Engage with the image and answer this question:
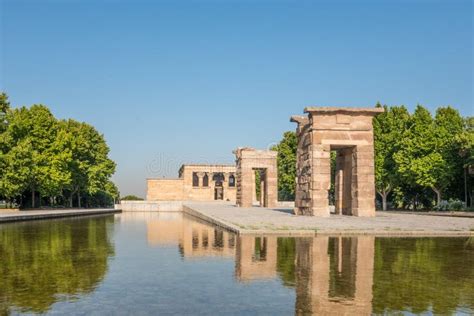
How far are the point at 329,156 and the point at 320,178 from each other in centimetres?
140

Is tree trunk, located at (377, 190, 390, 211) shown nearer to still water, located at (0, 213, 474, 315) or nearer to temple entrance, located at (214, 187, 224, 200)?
still water, located at (0, 213, 474, 315)

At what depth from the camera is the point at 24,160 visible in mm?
41625

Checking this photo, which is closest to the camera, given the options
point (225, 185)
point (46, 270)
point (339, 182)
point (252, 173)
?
point (46, 270)

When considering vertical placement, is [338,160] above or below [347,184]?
above

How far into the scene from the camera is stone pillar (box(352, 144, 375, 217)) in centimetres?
2897

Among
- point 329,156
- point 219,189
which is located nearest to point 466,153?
point 329,156

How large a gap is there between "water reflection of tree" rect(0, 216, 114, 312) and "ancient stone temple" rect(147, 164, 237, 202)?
3201 inches

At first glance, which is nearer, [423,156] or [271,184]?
[423,156]

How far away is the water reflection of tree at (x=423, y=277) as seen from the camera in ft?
22.2

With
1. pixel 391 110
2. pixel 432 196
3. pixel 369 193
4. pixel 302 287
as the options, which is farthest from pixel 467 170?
pixel 302 287

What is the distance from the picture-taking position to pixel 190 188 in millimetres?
96812

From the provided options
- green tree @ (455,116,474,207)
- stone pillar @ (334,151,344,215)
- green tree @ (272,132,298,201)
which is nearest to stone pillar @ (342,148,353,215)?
stone pillar @ (334,151,344,215)

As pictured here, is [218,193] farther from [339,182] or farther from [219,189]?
[339,182]

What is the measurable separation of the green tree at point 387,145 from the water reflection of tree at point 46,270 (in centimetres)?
4015
